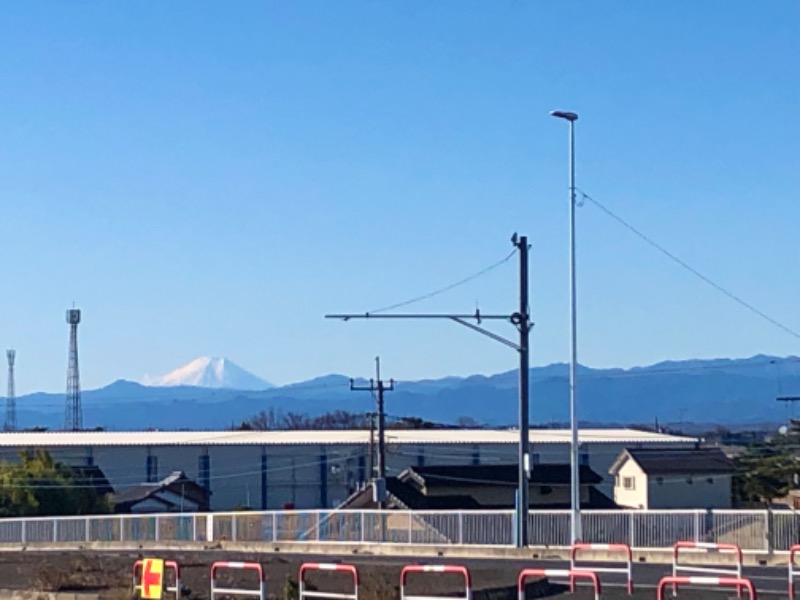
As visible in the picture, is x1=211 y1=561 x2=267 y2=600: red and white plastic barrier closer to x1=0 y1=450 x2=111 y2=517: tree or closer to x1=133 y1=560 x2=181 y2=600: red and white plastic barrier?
x1=133 y1=560 x2=181 y2=600: red and white plastic barrier

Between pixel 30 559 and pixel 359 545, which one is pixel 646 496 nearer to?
pixel 359 545

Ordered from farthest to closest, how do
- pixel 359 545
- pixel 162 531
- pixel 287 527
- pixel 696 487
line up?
pixel 696 487 < pixel 162 531 < pixel 287 527 < pixel 359 545

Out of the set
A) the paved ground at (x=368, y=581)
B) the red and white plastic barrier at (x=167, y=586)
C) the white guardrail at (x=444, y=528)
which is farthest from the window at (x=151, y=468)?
the red and white plastic barrier at (x=167, y=586)

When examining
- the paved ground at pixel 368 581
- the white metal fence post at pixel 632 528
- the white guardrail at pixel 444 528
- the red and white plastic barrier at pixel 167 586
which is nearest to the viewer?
the red and white plastic barrier at pixel 167 586

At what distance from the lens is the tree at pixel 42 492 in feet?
220

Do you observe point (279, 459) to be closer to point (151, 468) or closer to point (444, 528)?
point (151, 468)

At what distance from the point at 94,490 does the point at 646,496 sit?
27323 mm

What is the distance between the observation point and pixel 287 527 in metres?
43.6

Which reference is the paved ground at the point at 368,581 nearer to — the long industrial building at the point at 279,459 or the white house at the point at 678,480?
the white house at the point at 678,480

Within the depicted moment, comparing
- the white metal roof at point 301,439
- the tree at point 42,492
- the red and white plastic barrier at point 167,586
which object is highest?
the white metal roof at point 301,439

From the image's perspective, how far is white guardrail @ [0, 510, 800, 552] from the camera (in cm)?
3325

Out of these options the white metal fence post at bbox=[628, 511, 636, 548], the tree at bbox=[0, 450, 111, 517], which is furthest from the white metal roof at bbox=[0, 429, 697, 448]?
the white metal fence post at bbox=[628, 511, 636, 548]

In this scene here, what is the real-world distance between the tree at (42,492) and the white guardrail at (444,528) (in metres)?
17.4

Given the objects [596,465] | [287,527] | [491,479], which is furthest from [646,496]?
[287,527]
